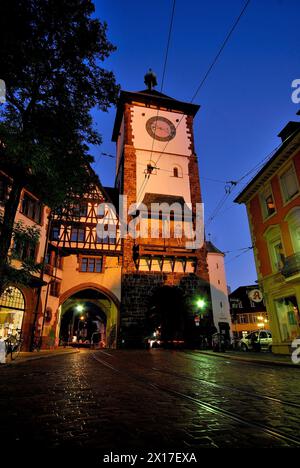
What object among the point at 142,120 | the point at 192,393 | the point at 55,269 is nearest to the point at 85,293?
the point at 55,269

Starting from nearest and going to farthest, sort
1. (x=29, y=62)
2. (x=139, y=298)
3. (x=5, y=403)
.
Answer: (x=5, y=403) → (x=29, y=62) → (x=139, y=298)

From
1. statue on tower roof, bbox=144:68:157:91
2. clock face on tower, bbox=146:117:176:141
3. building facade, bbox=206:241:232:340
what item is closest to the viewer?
clock face on tower, bbox=146:117:176:141

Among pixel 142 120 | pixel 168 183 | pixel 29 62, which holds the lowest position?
pixel 29 62

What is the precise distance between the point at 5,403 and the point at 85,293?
26.5m

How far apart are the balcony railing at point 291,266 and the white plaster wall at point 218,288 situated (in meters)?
19.9

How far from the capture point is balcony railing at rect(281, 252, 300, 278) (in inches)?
562

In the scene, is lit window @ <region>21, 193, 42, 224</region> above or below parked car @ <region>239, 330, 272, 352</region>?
above

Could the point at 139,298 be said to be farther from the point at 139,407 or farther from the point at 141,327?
the point at 139,407

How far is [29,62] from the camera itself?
8250mm

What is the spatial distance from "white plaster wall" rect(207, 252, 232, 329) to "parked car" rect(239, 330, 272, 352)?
32.5ft

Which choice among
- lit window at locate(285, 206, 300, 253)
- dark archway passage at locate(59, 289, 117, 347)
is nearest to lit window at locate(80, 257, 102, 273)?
dark archway passage at locate(59, 289, 117, 347)

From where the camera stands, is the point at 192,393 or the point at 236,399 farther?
the point at 192,393

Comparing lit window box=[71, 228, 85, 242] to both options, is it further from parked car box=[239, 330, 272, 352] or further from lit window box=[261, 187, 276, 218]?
parked car box=[239, 330, 272, 352]
